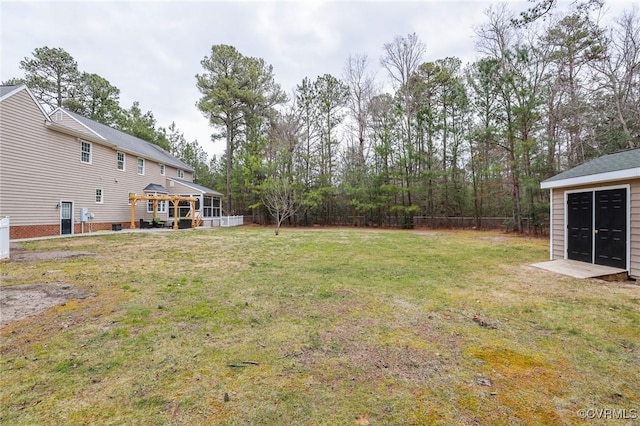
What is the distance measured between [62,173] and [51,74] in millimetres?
17331

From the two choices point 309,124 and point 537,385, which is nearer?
point 537,385

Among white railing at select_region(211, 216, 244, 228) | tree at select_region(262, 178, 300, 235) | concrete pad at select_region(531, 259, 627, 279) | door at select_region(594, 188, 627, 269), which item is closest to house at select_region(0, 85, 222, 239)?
white railing at select_region(211, 216, 244, 228)

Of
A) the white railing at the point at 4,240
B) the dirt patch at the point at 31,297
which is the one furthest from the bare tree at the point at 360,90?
the dirt patch at the point at 31,297

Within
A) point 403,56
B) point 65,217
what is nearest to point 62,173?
point 65,217

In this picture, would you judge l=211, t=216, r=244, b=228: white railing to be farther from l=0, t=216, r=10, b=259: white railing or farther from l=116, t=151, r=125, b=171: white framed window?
l=0, t=216, r=10, b=259: white railing

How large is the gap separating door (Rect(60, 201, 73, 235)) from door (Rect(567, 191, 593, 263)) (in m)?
18.8

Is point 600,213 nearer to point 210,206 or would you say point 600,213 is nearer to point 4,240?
point 4,240

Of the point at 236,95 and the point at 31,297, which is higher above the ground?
the point at 236,95

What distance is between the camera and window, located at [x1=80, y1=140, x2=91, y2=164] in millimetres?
13688

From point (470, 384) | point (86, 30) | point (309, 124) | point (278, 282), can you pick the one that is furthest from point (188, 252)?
point (309, 124)

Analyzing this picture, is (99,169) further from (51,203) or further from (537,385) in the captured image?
(537,385)

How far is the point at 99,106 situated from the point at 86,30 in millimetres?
16440

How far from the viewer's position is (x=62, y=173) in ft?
41.3

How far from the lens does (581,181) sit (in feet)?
21.0
